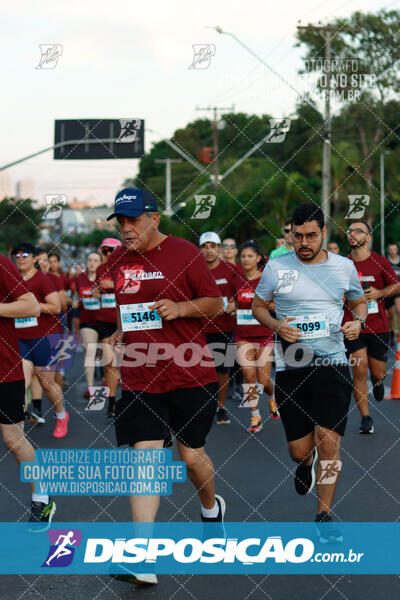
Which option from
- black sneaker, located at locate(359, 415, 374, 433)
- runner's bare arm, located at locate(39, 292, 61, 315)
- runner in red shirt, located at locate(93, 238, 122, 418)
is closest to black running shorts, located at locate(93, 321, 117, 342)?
runner in red shirt, located at locate(93, 238, 122, 418)

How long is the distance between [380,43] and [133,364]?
1654 inches

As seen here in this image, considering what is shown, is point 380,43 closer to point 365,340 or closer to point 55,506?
point 365,340

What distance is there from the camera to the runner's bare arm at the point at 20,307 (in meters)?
5.13

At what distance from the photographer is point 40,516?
5.42 meters

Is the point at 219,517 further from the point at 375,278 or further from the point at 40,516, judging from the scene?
the point at 375,278

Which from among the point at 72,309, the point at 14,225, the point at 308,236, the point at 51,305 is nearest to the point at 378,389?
the point at 51,305

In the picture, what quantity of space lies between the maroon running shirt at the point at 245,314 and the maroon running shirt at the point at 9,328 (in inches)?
158

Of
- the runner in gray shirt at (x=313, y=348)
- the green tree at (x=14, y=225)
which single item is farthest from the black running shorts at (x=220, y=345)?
the green tree at (x=14, y=225)

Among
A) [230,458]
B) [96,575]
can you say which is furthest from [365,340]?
[96,575]

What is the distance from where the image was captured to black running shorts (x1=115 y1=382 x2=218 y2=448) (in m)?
4.72

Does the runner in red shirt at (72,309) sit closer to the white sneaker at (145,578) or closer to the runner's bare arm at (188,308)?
the runner's bare arm at (188,308)

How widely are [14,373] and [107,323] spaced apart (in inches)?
187

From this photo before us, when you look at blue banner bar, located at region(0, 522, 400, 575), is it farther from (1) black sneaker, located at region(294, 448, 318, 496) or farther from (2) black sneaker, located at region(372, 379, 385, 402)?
(2) black sneaker, located at region(372, 379, 385, 402)

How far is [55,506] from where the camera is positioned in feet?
18.8
